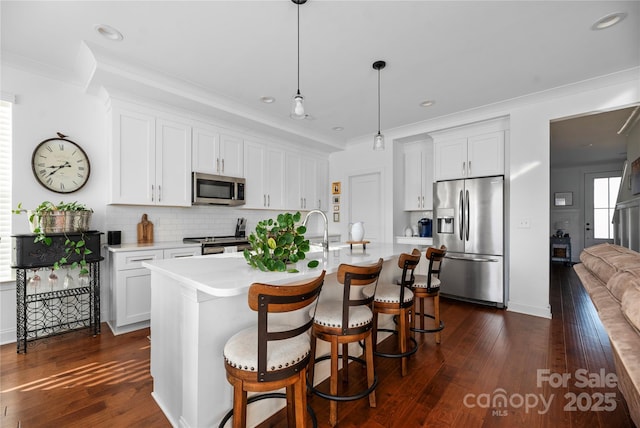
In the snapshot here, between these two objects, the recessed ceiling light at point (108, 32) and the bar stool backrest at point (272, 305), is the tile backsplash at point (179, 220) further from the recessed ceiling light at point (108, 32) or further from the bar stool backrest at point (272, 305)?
the bar stool backrest at point (272, 305)

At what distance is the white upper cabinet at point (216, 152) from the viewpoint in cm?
395

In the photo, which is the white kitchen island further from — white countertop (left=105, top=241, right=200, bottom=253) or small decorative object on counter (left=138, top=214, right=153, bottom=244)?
small decorative object on counter (left=138, top=214, right=153, bottom=244)

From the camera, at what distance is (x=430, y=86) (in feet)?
11.1

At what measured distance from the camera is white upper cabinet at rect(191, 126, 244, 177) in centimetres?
395

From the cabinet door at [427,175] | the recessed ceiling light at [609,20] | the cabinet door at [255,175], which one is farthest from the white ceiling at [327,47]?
the cabinet door at [427,175]

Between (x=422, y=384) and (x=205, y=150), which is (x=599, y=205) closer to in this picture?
(x=422, y=384)

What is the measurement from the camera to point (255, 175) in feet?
15.3

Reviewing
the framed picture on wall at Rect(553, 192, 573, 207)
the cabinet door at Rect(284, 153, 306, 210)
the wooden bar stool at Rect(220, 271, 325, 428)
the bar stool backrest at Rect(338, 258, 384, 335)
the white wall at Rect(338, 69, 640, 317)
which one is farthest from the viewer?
the framed picture on wall at Rect(553, 192, 573, 207)

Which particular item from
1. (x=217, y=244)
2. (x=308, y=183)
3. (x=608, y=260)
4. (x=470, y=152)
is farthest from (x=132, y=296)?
(x=470, y=152)

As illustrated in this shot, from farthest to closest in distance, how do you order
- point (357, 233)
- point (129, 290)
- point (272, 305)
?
1. point (129, 290)
2. point (357, 233)
3. point (272, 305)

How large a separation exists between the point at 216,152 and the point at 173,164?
2.09 feet

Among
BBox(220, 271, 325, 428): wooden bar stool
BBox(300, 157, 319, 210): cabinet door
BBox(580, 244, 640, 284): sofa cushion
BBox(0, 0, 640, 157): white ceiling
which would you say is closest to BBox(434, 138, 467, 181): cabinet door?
BBox(0, 0, 640, 157): white ceiling

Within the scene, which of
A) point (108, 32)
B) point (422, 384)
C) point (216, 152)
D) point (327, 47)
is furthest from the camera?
point (216, 152)

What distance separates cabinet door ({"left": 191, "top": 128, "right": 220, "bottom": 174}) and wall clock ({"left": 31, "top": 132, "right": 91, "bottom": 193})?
3.78ft
